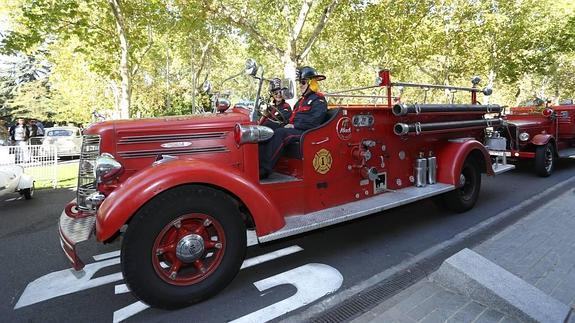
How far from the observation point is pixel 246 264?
12.8ft

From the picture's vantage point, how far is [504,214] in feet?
18.0

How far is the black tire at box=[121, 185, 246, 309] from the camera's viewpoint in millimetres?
2875

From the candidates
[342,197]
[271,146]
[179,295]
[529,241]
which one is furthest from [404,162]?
[179,295]

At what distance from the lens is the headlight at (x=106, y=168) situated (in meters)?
3.05

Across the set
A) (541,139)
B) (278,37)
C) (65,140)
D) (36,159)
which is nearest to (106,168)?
(36,159)

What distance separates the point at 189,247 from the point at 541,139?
8399 millimetres

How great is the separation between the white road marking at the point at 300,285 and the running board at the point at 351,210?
1.47 feet

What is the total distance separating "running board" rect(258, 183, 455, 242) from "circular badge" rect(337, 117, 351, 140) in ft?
2.51

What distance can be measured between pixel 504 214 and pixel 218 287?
4.35 meters

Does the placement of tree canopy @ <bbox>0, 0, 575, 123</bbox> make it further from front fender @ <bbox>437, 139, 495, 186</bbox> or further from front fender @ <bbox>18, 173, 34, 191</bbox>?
front fender @ <bbox>437, 139, 495, 186</bbox>

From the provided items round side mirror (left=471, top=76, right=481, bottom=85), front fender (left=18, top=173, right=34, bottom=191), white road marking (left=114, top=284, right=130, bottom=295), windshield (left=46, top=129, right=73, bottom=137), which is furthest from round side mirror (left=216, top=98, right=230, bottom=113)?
windshield (left=46, top=129, right=73, bottom=137)

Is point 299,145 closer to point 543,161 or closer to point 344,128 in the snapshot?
point 344,128

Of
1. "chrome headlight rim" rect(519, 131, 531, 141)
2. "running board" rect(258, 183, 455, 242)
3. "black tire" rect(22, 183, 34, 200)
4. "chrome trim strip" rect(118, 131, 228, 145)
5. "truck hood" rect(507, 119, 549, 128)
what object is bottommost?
"black tire" rect(22, 183, 34, 200)

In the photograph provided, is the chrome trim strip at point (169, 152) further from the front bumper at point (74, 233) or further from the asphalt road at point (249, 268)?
the asphalt road at point (249, 268)
